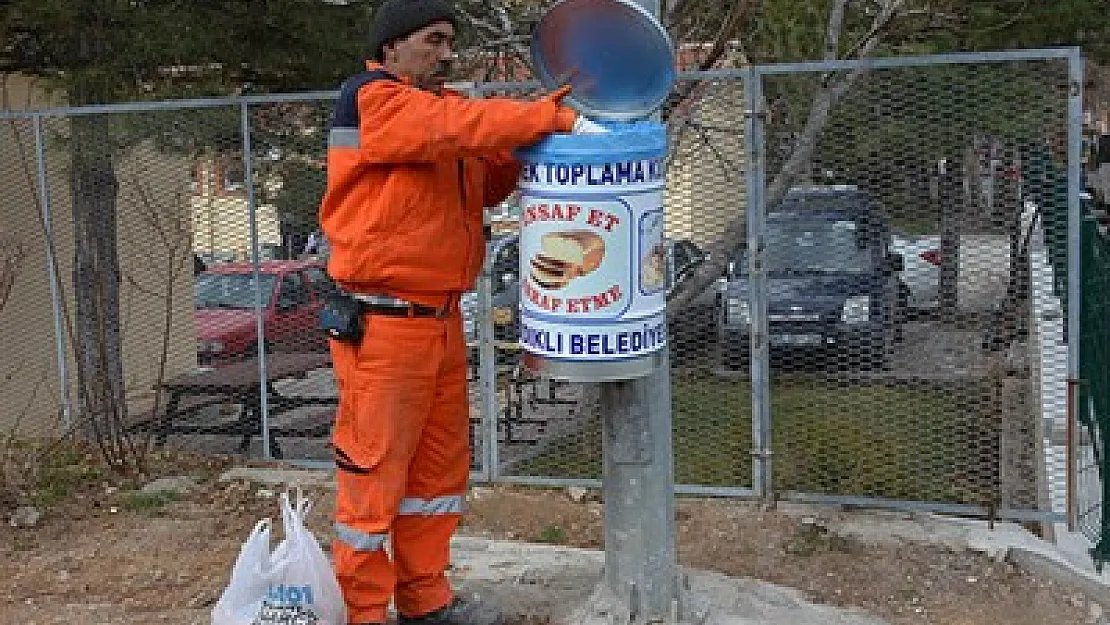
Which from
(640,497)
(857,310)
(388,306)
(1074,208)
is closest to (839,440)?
(857,310)

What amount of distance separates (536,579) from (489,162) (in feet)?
5.82

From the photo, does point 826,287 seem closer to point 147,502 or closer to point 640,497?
point 640,497

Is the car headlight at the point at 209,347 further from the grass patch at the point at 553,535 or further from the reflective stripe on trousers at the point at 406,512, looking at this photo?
the reflective stripe on trousers at the point at 406,512

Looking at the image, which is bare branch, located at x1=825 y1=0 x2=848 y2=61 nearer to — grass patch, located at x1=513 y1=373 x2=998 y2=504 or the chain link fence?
the chain link fence

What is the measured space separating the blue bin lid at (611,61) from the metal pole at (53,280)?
16.9 feet

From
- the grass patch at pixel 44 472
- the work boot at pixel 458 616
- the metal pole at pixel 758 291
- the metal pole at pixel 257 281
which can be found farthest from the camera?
the metal pole at pixel 257 281

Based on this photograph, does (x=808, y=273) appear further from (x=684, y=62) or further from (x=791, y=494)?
(x=684, y=62)

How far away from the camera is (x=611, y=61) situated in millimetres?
3984

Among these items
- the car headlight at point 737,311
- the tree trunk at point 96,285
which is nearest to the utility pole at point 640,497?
the car headlight at point 737,311

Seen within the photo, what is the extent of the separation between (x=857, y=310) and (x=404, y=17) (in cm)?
366

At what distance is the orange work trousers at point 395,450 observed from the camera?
13.4 ft

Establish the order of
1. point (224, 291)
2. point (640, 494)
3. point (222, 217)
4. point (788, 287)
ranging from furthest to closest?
point (224, 291) → point (222, 217) → point (788, 287) → point (640, 494)

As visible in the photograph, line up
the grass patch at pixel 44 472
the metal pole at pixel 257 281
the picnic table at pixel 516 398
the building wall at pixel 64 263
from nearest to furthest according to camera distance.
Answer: the grass patch at pixel 44 472 < the picnic table at pixel 516 398 < the metal pole at pixel 257 281 < the building wall at pixel 64 263

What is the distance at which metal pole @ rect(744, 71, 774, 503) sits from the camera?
6.37 metres
